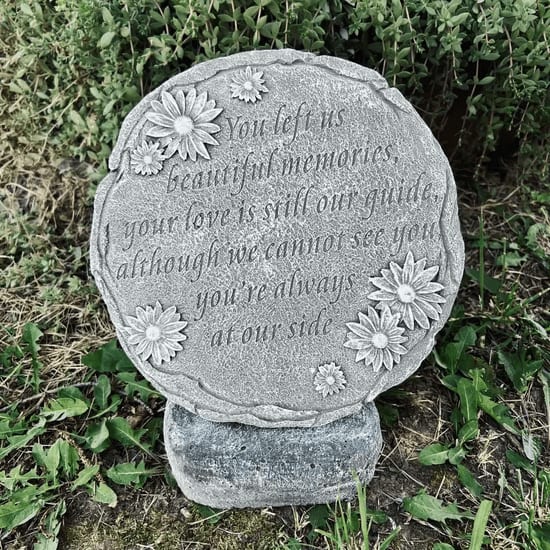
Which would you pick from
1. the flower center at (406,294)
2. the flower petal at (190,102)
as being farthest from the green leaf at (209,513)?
the flower petal at (190,102)

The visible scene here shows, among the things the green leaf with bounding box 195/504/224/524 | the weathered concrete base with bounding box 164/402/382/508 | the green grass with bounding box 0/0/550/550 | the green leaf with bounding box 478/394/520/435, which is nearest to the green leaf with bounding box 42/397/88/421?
the green grass with bounding box 0/0/550/550

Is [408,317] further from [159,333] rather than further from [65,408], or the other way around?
[65,408]

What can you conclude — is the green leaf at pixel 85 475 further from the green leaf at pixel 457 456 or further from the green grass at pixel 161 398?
the green leaf at pixel 457 456

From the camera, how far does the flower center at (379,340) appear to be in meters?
2.05

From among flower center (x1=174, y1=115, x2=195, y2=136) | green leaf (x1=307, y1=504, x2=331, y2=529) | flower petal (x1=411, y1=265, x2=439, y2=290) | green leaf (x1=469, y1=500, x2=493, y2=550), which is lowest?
green leaf (x1=307, y1=504, x2=331, y2=529)

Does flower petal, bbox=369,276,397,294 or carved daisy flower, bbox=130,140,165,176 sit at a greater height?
carved daisy flower, bbox=130,140,165,176

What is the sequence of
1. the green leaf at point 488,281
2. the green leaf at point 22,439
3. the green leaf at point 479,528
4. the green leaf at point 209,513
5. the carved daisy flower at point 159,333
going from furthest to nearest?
the green leaf at point 488,281 → the green leaf at point 22,439 → the green leaf at point 209,513 → the carved daisy flower at point 159,333 → the green leaf at point 479,528

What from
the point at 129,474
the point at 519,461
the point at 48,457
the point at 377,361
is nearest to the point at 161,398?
the point at 129,474

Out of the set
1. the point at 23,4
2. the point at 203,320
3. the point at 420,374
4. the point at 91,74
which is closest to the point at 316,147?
the point at 203,320

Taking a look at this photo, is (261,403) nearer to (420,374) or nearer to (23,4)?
(420,374)

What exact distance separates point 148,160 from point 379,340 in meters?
0.91

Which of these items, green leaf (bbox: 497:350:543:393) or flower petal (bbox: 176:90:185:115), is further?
green leaf (bbox: 497:350:543:393)

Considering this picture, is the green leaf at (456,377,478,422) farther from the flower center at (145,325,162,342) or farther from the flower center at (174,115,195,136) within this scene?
the flower center at (174,115,195,136)

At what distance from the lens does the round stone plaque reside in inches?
80.0
